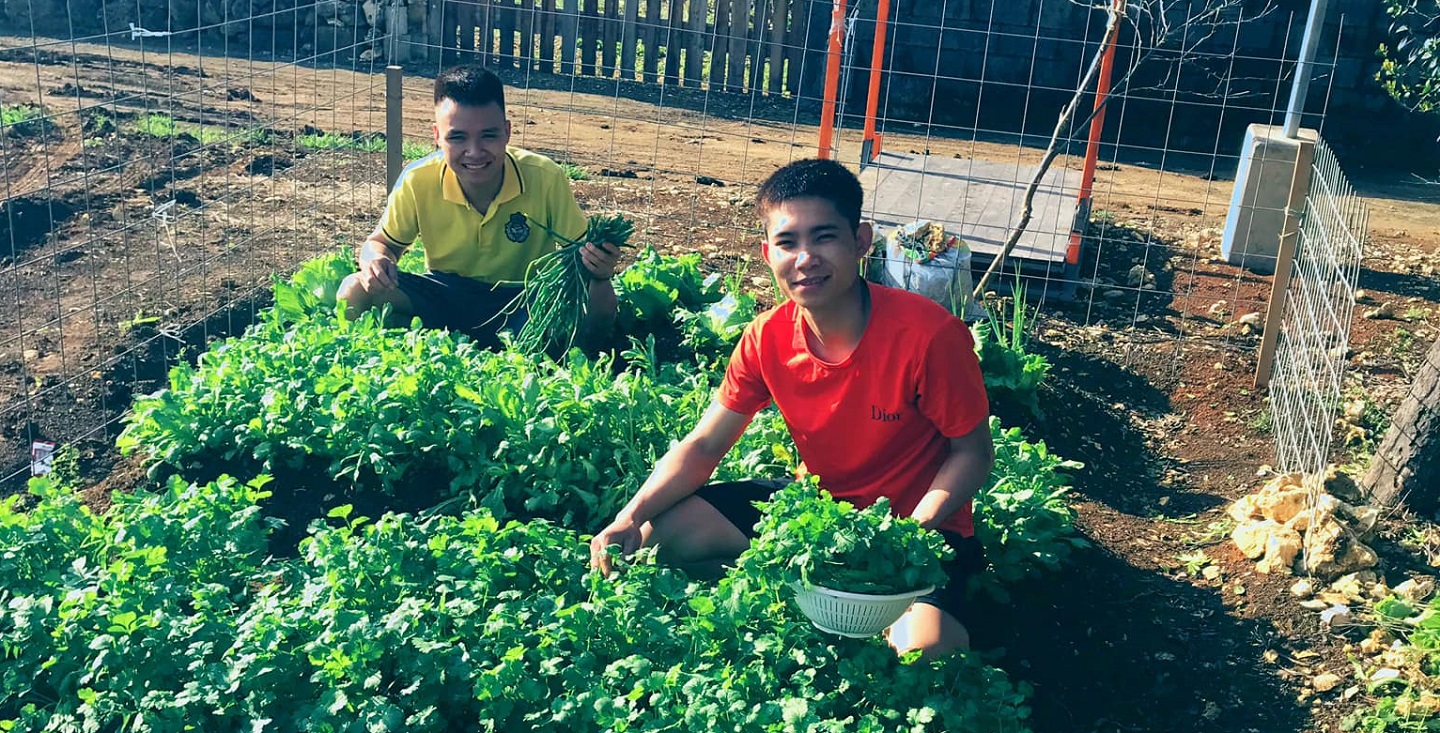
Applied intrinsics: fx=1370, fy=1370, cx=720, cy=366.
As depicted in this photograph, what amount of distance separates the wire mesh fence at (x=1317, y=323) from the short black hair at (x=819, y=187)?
1.71m

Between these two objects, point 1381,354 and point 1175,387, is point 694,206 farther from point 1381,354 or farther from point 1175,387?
point 1381,354

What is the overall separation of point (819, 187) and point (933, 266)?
292cm

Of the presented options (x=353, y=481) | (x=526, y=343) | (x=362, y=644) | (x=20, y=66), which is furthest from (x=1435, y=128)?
(x=20, y=66)

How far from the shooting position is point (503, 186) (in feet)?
17.9

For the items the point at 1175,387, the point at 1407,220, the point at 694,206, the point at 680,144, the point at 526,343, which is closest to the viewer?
the point at 526,343

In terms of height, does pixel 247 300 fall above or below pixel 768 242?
below

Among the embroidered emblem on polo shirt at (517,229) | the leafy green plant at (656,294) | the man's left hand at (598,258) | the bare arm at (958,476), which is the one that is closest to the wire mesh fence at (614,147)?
the leafy green plant at (656,294)

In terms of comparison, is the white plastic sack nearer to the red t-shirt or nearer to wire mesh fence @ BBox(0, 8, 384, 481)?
the red t-shirt

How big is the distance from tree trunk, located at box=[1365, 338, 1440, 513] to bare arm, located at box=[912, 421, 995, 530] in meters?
1.97

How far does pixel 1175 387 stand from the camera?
6035mm

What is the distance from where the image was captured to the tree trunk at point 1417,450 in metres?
4.51

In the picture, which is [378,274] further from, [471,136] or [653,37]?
[653,37]

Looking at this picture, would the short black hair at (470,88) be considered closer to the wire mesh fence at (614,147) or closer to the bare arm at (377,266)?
the bare arm at (377,266)

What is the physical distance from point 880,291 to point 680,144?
292 inches
